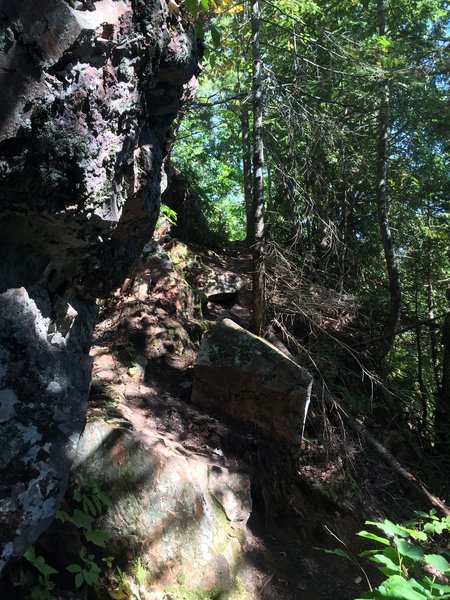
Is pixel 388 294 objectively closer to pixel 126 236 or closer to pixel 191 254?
pixel 191 254

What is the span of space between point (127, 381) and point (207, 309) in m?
2.98

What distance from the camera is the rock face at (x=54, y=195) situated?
93.1 inches

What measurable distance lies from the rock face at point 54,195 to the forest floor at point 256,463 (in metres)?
1.39

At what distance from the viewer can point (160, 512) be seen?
371 cm

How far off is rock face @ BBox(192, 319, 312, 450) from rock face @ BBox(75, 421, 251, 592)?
4.40 ft

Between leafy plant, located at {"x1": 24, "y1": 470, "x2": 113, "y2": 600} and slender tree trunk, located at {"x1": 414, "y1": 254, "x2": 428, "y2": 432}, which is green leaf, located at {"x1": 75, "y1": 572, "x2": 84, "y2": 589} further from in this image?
slender tree trunk, located at {"x1": 414, "y1": 254, "x2": 428, "y2": 432}

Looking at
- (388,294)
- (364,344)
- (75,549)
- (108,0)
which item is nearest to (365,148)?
(388,294)

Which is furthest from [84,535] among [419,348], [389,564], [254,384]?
[419,348]

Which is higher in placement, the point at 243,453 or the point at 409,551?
the point at 409,551

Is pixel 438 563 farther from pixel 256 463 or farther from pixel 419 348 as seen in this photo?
pixel 419 348

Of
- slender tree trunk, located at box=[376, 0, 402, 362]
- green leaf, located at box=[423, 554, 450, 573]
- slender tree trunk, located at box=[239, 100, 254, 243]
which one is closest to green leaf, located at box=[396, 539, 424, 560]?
green leaf, located at box=[423, 554, 450, 573]

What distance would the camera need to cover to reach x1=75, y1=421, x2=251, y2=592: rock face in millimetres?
3545

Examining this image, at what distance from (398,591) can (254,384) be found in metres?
3.72

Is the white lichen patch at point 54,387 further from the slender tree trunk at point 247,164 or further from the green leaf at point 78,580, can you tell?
the slender tree trunk at point 247,164
